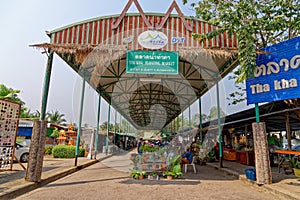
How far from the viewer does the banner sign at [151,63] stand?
20.5ft

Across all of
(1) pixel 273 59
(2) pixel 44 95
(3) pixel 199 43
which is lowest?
(2) pixel 44 95

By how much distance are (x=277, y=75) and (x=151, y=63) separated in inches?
135

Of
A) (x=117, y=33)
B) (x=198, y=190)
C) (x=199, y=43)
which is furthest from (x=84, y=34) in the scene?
(x=198, y=190)

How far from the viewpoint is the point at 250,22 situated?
571 centimetres

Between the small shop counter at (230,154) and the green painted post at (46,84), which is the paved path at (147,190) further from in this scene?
the small shop counter at (230,154)

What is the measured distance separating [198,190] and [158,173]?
198 cm

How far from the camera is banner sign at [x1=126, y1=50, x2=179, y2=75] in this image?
20.5ft

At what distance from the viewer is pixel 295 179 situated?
19.1ft

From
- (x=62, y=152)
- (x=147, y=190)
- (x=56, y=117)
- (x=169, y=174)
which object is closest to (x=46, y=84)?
(x=147, y=190)

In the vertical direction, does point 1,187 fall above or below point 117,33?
below

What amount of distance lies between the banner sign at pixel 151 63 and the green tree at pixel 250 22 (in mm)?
1108

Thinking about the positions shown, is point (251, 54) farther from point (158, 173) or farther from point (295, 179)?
point (158, 173)

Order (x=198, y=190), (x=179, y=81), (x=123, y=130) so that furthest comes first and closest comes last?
(x=123, y=130) → (x=179, y=81) → (x=198, y=190)

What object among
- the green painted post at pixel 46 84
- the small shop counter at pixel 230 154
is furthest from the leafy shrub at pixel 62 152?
the small shop counter at pixel 230 154
